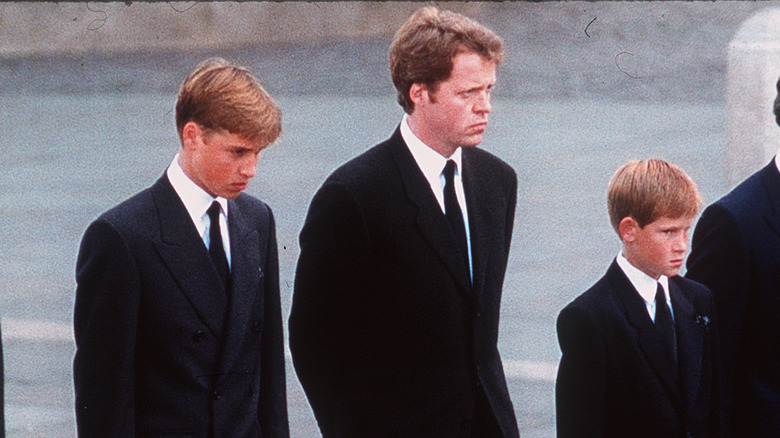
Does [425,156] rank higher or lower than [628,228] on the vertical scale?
higher

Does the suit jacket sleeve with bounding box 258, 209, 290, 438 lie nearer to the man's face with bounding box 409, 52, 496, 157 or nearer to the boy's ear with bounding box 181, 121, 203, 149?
the boy's ear with bounding box 181, 121, 203, 149

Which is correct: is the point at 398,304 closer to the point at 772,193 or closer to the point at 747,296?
the point at 747,296

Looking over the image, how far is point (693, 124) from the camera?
13758 millimetres

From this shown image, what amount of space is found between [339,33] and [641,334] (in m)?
14.3

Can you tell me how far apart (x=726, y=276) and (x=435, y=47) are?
1.12 m

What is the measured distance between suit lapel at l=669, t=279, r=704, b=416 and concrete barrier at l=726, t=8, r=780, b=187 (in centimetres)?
361

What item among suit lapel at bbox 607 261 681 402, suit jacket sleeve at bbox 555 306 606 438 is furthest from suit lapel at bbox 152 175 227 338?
suit lapel at bbox 607 261 681 402

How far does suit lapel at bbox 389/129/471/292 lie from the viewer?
13.3 feet

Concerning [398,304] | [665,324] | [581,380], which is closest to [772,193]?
[665,324]

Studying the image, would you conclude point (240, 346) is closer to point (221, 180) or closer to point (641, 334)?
point (221, 180)

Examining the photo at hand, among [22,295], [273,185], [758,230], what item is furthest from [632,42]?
[758,230]

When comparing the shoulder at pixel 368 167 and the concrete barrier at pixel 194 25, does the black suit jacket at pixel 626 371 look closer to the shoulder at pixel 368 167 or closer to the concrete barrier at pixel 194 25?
the shoulder at pixel 368 167

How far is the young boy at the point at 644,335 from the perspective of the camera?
13.8 feet

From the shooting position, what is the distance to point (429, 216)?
4.07 meters
